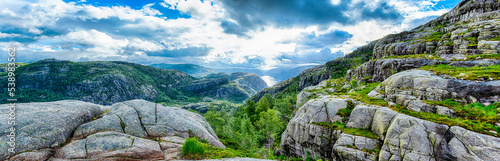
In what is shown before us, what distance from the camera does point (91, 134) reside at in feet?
40.7

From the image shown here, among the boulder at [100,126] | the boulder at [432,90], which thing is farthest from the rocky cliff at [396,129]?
the boulder at [100,126]

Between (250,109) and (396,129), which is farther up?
(396,129)

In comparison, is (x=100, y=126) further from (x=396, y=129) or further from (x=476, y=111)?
(x=476, y=111)

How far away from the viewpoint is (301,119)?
36000mm

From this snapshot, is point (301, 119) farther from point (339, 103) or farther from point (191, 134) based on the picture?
point (191, 134)

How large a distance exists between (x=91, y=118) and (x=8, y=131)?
454cm

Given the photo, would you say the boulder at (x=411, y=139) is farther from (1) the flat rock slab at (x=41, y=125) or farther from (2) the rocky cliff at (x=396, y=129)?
(1) the flat rock slab at (x=41, y=125)

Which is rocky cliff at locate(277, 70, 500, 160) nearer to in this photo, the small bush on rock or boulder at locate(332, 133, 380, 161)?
boulder at locate(332, 133, 380, 161)

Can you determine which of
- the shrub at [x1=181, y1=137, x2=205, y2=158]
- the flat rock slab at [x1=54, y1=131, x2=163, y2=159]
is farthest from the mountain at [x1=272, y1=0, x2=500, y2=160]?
the flat rock slab at [x1=54, y1=131, x2=163, y2=159]

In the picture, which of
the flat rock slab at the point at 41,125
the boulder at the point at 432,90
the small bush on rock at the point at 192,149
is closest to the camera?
the flat rock slab at the point at 41,125

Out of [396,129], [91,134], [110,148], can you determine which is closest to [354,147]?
[396,129]

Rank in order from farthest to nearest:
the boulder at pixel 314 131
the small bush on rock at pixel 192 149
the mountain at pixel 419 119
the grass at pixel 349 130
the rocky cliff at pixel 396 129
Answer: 1. the boulder at pixel 314 131
2. the grass at pixel 349 130
3. the mountain at pixel 419 119
4. the rocky cliff at pixel 396 129
5. the small bush on rock at pixel 192 149

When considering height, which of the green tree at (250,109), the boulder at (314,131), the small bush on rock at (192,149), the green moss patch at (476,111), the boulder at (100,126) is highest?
the green moss patch at (476,111)

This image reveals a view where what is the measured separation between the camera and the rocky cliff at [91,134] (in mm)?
9977
